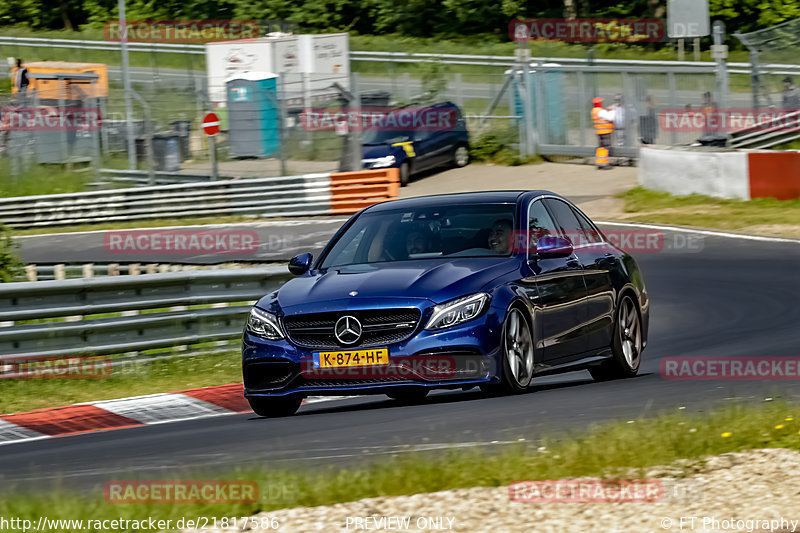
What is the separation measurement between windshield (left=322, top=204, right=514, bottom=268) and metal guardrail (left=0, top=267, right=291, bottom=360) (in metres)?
3.25

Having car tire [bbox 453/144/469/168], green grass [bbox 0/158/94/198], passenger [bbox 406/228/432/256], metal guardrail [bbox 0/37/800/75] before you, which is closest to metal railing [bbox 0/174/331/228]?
green grass [bbox 0/158/94/198]

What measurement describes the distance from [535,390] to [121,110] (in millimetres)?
23180

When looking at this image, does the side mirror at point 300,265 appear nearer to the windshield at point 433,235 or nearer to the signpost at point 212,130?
the windshield at point 433,235

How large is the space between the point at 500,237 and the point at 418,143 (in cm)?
2233

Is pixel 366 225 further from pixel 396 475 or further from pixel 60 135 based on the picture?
pixel 60 135

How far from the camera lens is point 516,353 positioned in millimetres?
8969

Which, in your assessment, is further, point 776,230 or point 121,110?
point 121,110

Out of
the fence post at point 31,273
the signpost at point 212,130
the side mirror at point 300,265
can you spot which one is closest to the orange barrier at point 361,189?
the signpost at point 212,130

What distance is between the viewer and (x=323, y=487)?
233 inches

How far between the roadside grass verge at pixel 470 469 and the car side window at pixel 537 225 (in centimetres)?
270

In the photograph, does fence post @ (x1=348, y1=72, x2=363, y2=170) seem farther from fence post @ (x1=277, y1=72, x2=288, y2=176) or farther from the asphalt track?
the asphalt track

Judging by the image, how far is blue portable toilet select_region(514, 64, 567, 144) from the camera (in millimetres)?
33188

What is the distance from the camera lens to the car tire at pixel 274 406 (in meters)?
9.31

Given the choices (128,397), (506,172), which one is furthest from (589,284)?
(506,172)
